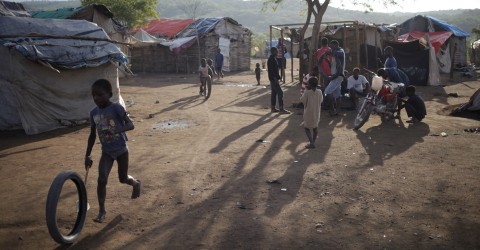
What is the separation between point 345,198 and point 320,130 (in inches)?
158

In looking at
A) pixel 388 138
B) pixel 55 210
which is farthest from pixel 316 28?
pixel 55 210

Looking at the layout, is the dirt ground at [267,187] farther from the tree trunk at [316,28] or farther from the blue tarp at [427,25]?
the blue tarp at [427,25]

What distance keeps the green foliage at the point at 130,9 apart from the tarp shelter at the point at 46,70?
17124mm

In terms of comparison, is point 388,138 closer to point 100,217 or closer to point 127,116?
point 127,116

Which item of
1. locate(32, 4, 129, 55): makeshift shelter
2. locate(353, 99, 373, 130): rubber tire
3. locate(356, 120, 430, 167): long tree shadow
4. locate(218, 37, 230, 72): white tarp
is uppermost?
locate(32, 4, 129, 55): makeshift shelter

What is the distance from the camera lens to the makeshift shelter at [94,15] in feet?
54.1

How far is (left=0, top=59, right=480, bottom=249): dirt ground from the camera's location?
383 centimetres

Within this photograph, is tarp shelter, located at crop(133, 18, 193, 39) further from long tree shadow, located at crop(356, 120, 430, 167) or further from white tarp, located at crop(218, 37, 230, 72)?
long tree shadow, located at crop(356, 120, 430, 167)

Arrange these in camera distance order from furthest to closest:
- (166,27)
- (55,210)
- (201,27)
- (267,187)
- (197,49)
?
Result: (166,27), (201,27), (197,49), (267,187), (55,210)

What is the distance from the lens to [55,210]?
3580 mm

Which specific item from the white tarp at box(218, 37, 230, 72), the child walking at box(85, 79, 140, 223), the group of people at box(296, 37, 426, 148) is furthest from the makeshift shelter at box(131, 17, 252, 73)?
the child walking at box(85, 79, 140, 223)

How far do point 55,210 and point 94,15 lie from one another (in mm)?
16131

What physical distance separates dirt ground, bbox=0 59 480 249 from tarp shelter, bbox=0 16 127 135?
52cm

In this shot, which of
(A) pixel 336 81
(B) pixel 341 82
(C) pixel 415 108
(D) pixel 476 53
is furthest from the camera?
(D) pixel 476 53
